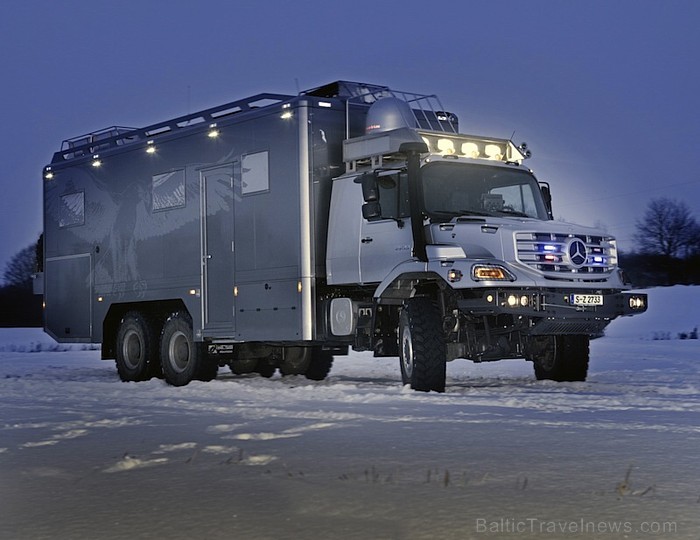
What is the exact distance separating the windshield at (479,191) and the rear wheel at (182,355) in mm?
4855

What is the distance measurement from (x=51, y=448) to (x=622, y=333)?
135 feet

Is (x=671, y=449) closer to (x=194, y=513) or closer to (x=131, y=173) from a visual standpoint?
(x=194, y=513)

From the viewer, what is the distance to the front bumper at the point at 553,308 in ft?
43.3

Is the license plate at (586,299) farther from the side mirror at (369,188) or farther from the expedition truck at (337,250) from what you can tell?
the side mirror at (369,188)

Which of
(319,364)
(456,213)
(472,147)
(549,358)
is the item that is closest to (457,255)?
(456,213)

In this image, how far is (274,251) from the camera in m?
15.3

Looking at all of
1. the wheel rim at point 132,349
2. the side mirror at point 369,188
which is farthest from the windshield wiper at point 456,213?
the wheel rim at point 132,349

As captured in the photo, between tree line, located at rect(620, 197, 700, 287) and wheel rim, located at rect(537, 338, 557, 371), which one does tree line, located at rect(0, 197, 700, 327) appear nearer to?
tree line, located at rect(620, 197, 700, 287)

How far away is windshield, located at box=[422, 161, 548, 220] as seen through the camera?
14.0 metres

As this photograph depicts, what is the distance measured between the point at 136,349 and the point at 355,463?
11101 mm

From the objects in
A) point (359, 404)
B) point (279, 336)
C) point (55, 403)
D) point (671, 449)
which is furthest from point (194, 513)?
point (279, 336)

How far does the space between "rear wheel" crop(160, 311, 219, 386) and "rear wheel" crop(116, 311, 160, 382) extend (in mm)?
351

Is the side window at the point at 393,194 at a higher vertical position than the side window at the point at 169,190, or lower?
lower

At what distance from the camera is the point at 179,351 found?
17188 mm
